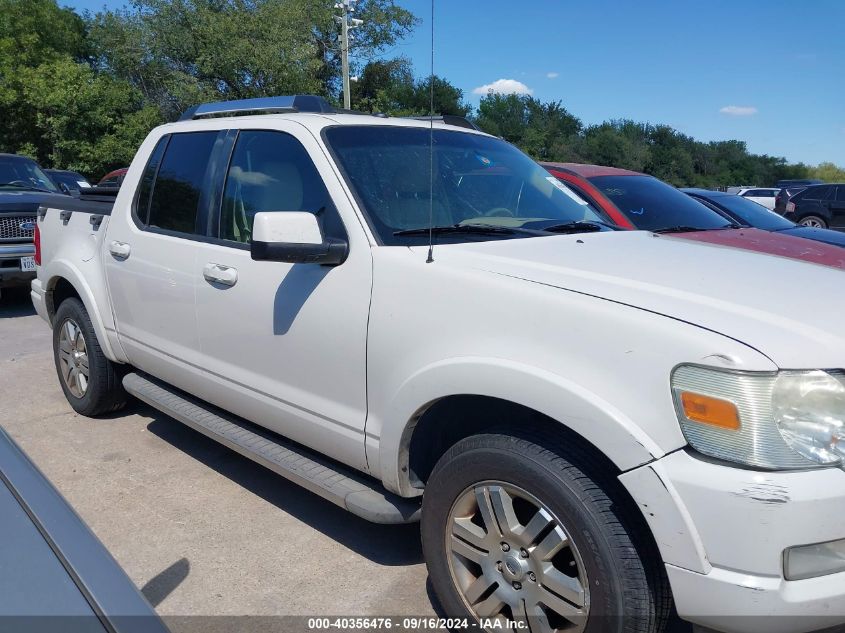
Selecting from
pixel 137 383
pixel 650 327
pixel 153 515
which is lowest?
pixel 153 515

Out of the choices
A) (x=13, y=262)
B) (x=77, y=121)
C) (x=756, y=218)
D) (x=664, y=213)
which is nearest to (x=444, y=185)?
(x=664, y=213)

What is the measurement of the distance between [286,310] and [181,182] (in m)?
1.38

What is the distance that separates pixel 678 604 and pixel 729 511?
0.33 m

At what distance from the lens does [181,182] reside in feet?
13.2

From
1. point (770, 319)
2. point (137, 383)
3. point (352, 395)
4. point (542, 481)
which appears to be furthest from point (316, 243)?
point (137, 383)

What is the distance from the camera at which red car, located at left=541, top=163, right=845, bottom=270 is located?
17.6 ft

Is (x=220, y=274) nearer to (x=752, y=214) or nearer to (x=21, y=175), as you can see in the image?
(x=752, y=214)

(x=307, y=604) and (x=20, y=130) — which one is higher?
(x=20, y=130)

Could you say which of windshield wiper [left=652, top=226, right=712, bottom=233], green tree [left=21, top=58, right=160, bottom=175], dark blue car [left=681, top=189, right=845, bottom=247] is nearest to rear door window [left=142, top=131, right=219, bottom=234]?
windshield wiper [left=652, top=226, right=712, bottom=233]

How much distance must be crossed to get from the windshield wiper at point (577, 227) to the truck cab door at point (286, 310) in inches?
34.7

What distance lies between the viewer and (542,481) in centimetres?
221

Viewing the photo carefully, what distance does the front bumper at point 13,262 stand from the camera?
8453 millimetres

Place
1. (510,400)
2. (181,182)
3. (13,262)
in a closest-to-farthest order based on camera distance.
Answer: (510,400)
(181,182)
(13,262)

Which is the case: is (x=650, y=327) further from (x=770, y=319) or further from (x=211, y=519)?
(x=211, y=519)
